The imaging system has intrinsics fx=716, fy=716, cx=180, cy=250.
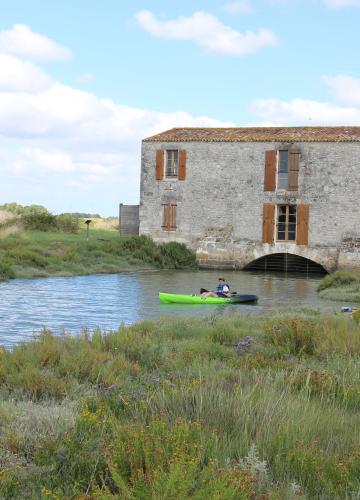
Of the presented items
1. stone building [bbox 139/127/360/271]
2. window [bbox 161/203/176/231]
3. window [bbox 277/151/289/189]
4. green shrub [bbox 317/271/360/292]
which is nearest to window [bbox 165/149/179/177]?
stone building [bbox 139/127/360/271]

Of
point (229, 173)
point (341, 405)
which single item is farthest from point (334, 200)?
point (341, 405)

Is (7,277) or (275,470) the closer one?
(275,470)

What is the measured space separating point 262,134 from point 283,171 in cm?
202

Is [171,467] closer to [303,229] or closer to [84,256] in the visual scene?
[84,256]

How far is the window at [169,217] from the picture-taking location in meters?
32.5

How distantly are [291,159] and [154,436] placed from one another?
26858mm

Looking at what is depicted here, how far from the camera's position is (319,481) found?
14.4ft

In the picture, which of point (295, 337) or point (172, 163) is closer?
point (295, 337)

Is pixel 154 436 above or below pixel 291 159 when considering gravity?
below

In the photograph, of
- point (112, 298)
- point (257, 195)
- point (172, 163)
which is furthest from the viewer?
point (172, 163)

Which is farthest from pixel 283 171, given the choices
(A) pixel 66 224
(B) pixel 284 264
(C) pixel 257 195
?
(A) pixel 66 224

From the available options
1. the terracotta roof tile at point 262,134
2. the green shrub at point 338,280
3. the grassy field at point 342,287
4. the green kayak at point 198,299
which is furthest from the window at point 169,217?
the green kayak at point 198,299

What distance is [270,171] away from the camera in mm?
30859

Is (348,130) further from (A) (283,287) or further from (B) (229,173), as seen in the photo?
(A) (283,287)
